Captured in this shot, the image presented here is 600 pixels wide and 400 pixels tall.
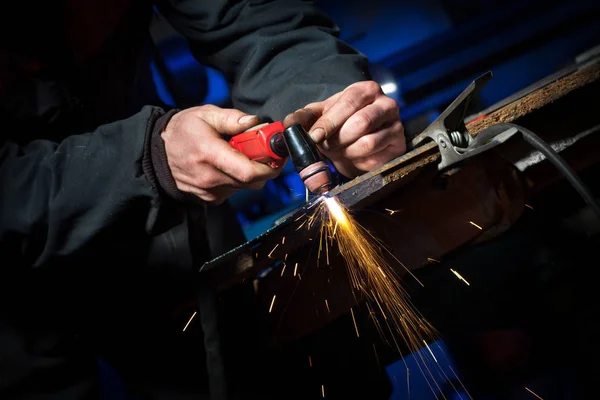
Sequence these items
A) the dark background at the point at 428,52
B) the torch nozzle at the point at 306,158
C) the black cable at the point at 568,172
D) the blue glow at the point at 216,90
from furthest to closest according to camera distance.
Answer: the blue glow at the point at 216,90 → the dark background at the point at 428,52 → the torch nozzle at the point at 306,158 → the black cable at the point at 568,172

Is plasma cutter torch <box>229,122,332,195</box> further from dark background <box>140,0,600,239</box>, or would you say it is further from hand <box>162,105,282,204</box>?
dark background <box>140,0,600,239</box>

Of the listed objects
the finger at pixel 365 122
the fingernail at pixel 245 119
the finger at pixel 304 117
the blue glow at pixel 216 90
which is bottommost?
the finger at pixel 365 122

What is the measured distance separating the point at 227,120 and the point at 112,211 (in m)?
0.53

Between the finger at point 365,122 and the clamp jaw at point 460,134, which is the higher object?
the finger at point 365,122

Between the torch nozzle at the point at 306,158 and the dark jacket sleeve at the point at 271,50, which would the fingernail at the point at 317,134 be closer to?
the torch nozzle at the point at 306,158

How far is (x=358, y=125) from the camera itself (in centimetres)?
109

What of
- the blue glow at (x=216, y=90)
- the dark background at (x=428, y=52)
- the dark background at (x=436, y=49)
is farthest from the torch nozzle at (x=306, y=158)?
the blue glow at (x=216, y=90)

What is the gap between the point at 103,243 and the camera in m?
1.28

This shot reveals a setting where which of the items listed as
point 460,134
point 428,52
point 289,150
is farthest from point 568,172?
point 428,52

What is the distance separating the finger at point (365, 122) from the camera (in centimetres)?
110

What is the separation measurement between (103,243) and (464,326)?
69.1 inches

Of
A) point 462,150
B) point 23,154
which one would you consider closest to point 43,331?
point 23,154

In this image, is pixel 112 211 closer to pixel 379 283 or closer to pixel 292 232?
pixel 292 232

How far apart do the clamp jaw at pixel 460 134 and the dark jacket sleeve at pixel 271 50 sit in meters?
0.47
